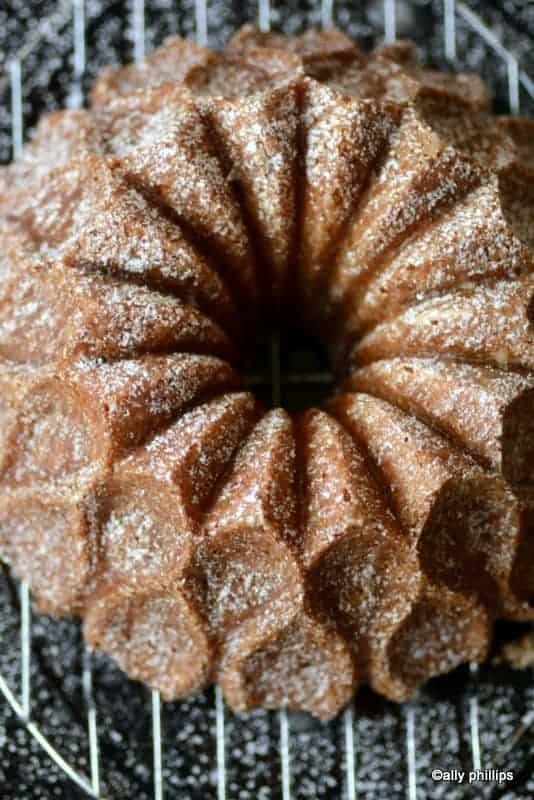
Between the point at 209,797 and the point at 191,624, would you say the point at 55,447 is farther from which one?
the point at 209,797

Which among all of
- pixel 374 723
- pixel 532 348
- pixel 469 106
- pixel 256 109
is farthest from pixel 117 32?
pixel 374 723

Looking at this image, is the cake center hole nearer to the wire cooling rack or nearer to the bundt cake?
the bundt cake

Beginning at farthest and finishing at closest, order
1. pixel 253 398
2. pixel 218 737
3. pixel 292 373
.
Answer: pixel 292 373
pixel 218 737
pixel 253 398

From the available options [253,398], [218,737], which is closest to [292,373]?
[253,398]

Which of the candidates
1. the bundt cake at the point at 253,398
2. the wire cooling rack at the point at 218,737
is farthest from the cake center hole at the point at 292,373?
the wire cooling rack at the point at 218,737

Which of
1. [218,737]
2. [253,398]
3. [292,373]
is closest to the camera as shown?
[253,398]

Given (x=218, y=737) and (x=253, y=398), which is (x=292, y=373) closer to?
(x=253, y=398)

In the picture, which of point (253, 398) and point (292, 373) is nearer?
point (253, 398)
